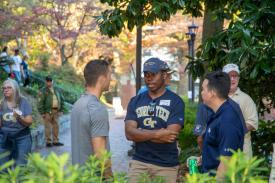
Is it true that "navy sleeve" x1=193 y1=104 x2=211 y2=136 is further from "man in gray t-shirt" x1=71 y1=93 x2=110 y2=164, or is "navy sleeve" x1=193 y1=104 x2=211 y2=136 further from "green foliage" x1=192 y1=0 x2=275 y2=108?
"man in gray t-shirt" x1=71 y1=93 x2=110 y2=164

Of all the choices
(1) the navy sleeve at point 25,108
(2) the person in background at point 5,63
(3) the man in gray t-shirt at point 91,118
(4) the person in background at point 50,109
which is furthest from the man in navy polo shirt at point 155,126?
(2) the person in background at point 5,63

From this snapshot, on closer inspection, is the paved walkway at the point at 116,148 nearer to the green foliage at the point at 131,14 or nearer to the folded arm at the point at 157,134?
the green foliage at the point at 131,14

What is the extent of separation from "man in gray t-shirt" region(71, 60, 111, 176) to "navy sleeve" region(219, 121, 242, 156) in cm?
92

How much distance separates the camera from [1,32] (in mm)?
22469

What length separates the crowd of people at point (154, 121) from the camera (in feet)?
15.0

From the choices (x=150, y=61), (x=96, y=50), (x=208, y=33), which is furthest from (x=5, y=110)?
(x=96, y=50)

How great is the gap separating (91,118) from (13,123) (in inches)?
128

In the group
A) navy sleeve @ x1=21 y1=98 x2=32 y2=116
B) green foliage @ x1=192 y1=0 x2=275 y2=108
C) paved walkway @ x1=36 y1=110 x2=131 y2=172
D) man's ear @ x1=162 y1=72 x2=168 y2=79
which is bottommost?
paved walkway @ x1=36 y1=110 x2=131 y2=172

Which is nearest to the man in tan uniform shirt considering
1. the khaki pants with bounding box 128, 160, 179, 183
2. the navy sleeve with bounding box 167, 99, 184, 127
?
the navy sleeve with bounding box 167, 99, 184, 127

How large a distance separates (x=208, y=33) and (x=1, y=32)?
12615 millimetres

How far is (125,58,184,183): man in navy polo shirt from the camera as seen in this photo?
17.9 ft

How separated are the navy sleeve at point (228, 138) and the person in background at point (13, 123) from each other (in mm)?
3759

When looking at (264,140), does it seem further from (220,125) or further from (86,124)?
(86,124)

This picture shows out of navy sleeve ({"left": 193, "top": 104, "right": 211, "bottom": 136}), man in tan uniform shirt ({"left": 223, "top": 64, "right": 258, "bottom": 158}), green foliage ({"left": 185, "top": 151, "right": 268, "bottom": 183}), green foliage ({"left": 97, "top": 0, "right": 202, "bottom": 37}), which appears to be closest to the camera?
green foliage ({"left": 185, "top": 151, "right": 268, "bottom": 183})
